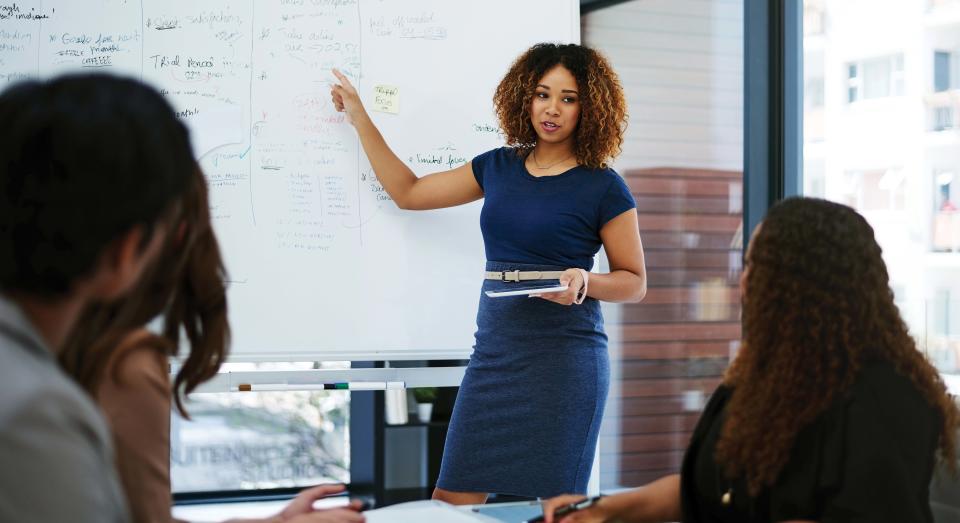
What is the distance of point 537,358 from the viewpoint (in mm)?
2355

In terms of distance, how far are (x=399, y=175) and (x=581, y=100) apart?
0.55 metres

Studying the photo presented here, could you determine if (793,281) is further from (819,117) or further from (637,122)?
(637,122)

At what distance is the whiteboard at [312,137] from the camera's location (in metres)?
2.59

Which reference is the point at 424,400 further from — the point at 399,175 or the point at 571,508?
the point at 571,508

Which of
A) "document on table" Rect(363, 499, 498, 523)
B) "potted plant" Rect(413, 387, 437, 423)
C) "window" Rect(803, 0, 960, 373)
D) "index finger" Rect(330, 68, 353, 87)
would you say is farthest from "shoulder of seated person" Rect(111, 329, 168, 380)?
"potted plant" Rect(413, 387, 437, 423)

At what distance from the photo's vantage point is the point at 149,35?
2.60 m

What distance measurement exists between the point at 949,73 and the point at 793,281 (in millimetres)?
1703

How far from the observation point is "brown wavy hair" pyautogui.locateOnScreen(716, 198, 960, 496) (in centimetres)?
127

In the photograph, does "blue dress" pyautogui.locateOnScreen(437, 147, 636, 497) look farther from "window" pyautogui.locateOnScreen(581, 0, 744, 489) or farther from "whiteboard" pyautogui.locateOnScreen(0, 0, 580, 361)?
"window" pyautogui.locateOnScreen(581, 0, 744, 489)

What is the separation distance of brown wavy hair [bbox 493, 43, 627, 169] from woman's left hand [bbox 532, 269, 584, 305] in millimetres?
325

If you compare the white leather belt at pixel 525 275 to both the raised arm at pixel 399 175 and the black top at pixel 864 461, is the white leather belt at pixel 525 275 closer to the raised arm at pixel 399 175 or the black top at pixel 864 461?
the raised arm at pixel 399 175

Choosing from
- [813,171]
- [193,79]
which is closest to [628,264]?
[813,171]

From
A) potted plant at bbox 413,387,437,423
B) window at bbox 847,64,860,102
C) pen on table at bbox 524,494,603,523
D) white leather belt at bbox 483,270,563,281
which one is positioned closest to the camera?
pen on table at bbox 524,494,603,523

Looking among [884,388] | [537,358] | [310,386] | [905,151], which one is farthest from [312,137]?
[884,388]
